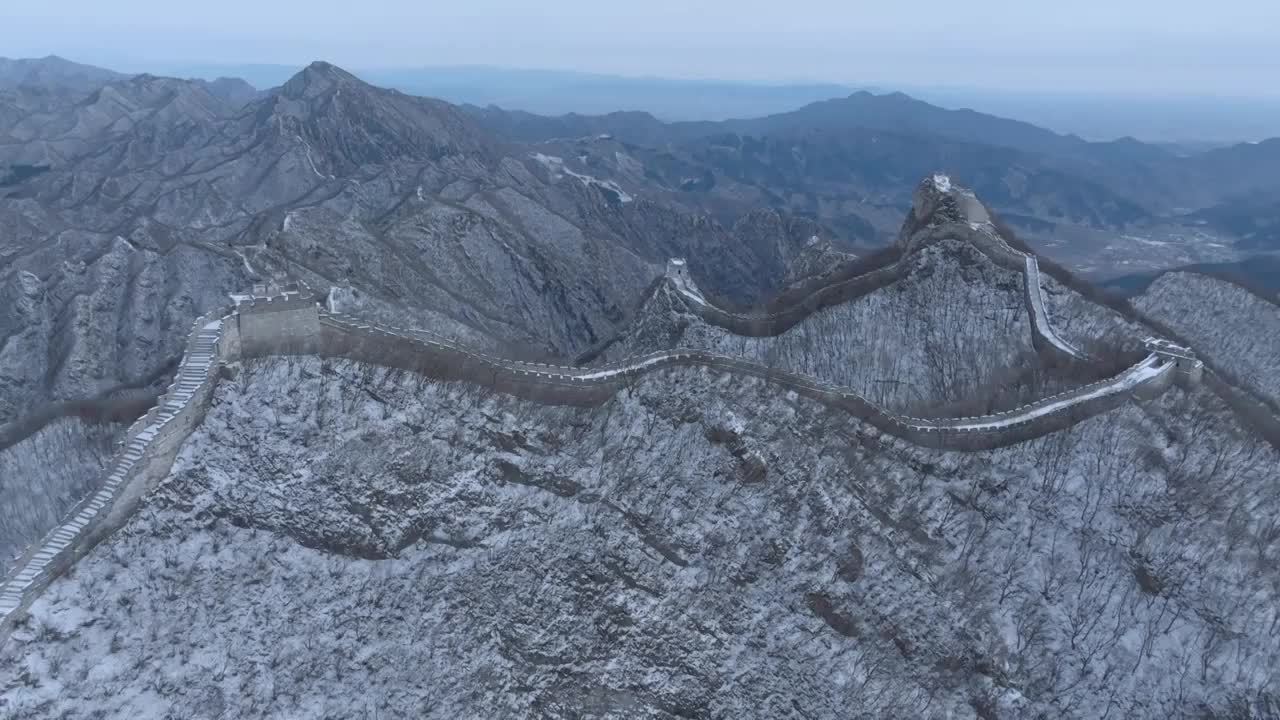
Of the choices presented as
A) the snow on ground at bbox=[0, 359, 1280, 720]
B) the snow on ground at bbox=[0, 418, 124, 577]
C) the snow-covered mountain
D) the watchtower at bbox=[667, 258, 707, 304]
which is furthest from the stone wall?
the watchtower at bbox=[667, 258, 707, 304]

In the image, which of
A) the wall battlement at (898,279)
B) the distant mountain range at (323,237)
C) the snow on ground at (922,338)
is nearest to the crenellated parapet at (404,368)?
the wall battlement at (898,279)

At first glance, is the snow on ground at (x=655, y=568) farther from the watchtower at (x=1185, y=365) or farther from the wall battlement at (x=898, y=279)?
the wall battlement at (x=898, y=279)

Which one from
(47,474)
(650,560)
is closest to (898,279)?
(650,560)

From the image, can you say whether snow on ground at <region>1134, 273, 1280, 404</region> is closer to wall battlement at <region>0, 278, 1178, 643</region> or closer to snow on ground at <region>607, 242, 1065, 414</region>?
snow on ground at <region>607, 242, 1065, 414</region>

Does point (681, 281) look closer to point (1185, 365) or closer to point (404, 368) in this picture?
point (404, 368)

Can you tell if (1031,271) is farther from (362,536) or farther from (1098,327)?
(362,536)

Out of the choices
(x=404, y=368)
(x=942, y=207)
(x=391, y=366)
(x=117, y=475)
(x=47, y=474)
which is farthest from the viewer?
(x=942, y=207)

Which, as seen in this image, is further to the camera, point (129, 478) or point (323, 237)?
point (323, 237)
